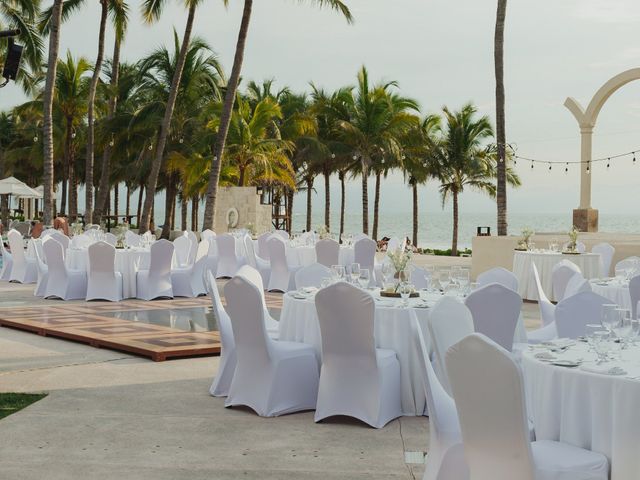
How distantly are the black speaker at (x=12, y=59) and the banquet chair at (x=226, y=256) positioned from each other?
19.4ft

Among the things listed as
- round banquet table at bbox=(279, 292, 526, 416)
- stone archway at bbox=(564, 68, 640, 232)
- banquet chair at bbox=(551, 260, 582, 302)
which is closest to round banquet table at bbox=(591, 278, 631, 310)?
banquet chair at bbox=(551, 260, 582, 302)

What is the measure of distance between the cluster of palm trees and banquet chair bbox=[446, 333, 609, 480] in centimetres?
1457

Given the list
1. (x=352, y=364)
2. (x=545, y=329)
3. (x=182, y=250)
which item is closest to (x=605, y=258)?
(x=545, y=329)

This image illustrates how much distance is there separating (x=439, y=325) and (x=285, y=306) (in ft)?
7.43

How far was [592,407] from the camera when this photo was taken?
376cm

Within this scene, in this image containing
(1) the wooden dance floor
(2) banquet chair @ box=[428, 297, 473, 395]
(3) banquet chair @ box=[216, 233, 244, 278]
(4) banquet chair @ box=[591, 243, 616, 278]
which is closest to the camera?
(2) banquet chair @ box=[428, 297, 473, 395]

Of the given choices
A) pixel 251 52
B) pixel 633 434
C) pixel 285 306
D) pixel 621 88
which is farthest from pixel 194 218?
pixel 633 434

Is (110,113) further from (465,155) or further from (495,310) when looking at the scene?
(495,310)

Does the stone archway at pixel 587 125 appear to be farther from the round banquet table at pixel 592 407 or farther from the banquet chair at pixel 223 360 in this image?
the round banquet table at pixel 592 407

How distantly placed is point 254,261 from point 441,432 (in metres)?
12.3

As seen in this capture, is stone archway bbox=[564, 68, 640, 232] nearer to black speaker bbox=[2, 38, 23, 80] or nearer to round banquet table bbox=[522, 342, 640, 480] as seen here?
black speaker bbox=[2, 38, 23, 80]

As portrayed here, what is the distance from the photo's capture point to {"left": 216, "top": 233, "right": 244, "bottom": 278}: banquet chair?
1645 centimetres

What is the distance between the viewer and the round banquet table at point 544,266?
13492mm

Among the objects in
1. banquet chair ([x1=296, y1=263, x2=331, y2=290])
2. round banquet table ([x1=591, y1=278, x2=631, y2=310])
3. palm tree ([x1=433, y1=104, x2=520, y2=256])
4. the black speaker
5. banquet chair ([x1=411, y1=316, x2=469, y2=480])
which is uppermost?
palm tree ([x1=433, y1=104, x2=520, y2=256])
